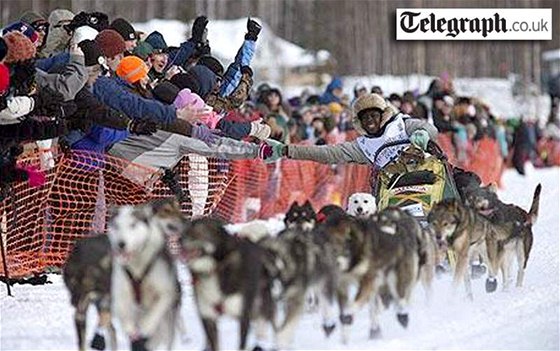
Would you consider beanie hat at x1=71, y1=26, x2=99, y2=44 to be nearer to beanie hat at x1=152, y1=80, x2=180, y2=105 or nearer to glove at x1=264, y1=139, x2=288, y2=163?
beanie hat at x1=152, y1=80, x2=180, y2=105

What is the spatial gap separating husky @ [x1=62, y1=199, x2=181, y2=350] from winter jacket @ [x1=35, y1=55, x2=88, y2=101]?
2498 mm

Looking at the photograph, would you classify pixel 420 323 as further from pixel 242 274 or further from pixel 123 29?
pixel 123 29

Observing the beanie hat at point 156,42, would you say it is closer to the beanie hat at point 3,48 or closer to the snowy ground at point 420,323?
the snowy ground at point 420,323

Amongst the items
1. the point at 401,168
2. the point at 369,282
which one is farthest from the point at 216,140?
the point at 369,282

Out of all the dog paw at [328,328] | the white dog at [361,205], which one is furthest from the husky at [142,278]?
the white dog at [361,205]

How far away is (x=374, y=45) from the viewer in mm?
52875

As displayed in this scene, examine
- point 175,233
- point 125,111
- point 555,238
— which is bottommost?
point 555,238

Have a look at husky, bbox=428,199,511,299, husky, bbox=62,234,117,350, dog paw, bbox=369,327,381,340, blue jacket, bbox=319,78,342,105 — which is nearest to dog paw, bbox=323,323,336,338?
dog paw, bbox=369,327,381,340

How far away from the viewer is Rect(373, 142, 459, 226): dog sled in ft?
23.3

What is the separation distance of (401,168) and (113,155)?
1931 millimetres

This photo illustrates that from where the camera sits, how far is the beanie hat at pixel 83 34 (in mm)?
7629

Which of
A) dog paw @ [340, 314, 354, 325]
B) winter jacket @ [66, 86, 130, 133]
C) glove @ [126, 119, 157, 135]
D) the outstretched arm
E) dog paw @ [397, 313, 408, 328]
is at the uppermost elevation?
winter jacket @ [66, 86, 130, 133]

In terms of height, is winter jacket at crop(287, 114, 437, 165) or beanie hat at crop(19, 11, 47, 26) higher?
beanie hat at crop(19, 11, 47, 26)

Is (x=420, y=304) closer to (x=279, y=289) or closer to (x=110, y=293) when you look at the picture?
(x=279, y=289)
